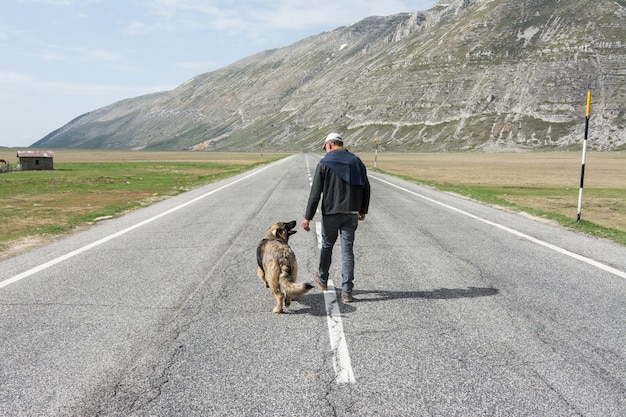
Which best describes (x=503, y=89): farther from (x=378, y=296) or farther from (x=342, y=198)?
(x=378, y=296)

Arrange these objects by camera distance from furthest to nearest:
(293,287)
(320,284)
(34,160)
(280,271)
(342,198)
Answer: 1. (34,160)
2. (320,284)
3. (342,198)
4. (280,271)
5. (293,287)

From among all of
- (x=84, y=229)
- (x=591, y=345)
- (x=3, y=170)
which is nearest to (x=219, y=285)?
(x=591, y=345)

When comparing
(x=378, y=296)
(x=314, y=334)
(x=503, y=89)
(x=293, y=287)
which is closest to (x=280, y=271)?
(x=293, y=287)

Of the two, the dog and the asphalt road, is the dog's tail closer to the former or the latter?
the dog

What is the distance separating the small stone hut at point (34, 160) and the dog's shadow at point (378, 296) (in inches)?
2076

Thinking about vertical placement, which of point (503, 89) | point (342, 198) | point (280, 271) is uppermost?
point (503, 89)

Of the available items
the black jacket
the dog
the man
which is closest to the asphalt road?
the dog

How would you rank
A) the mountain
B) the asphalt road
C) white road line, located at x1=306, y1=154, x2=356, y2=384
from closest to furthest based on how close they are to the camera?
the asphalt road, white road line, located at x1=306, y1=154, x2=356, y2=384, the mountain

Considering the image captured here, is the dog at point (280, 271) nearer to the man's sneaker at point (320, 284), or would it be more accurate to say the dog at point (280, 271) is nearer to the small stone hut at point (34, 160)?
the man's sneaker at point (320, 284)

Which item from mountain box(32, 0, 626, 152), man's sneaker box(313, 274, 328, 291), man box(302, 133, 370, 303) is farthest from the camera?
mountain box(32, 0, 626, 152)

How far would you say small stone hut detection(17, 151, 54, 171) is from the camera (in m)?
48.5

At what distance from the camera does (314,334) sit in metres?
4.73

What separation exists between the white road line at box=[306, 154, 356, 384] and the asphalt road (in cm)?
2

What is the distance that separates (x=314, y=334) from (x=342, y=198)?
6.33 ft
